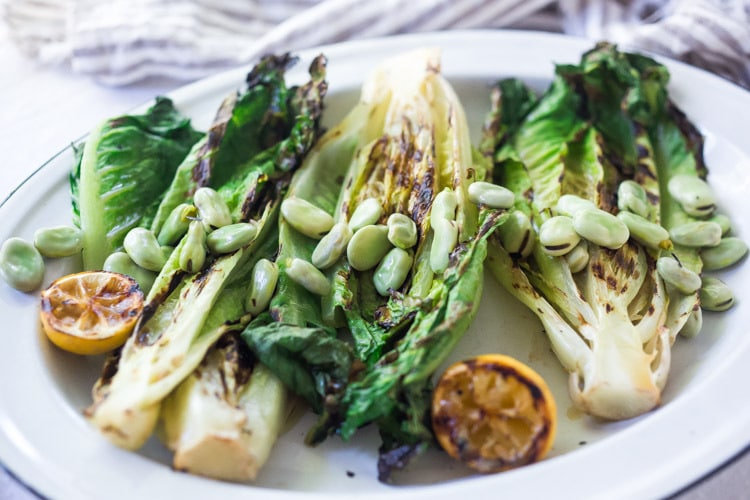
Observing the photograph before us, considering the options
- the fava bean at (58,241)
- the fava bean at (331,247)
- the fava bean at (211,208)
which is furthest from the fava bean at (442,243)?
the fava bean at (58,241)

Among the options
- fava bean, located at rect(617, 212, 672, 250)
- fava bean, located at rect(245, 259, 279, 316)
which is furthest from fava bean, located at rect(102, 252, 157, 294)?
fava bean, located at rect(617, 212, 672, 250)

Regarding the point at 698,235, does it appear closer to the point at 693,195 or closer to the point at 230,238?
the point at 693,195

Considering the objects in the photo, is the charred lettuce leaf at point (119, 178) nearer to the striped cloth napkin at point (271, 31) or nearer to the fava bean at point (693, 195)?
the striped cloth napkin at point (271, 31)

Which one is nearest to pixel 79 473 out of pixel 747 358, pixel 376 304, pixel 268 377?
pixel 268 377

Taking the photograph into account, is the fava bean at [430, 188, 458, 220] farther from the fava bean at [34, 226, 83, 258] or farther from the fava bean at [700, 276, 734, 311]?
the fava bean at [34, 226, 83, 258]

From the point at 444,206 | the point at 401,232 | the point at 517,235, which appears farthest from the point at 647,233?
the point at 401,232
